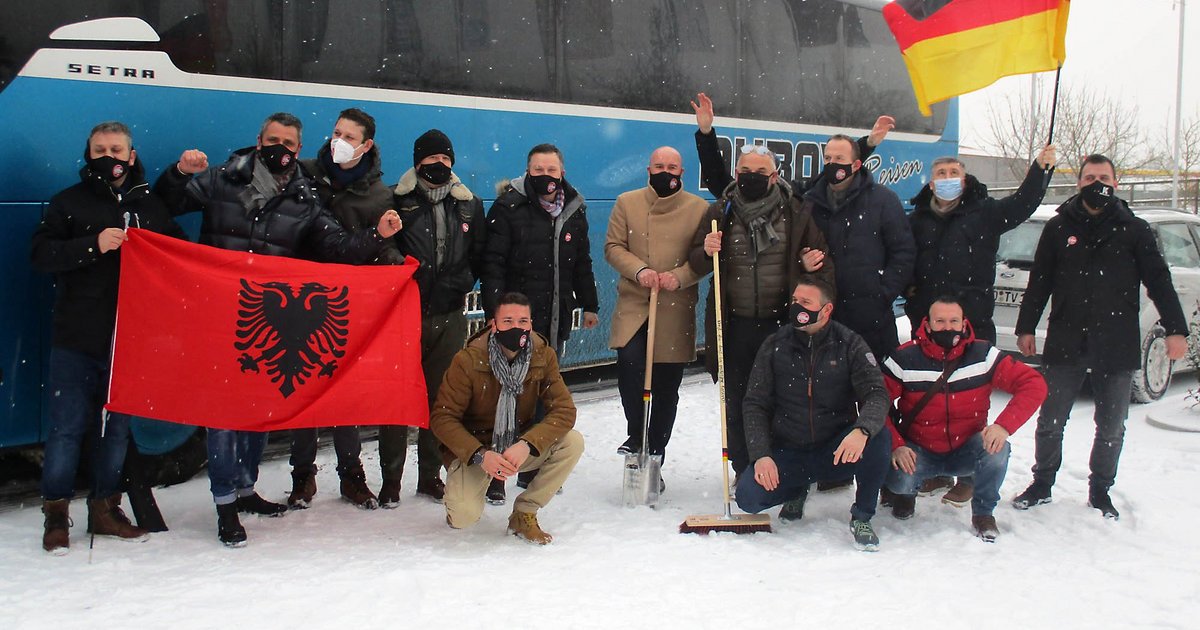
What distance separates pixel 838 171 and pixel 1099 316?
5.34 ft

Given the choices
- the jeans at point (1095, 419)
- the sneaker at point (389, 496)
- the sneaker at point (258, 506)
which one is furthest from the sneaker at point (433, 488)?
the jeans at point (1095, 419)

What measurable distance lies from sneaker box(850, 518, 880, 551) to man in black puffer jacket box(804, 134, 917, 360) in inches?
45.4

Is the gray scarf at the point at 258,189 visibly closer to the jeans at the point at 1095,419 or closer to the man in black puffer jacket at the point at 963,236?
the man in black puffer jacket at the point at 963,236

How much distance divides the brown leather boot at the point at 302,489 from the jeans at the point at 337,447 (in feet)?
0.08

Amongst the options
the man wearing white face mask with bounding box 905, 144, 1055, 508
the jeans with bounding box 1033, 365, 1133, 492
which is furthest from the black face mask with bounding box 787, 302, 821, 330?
the jeans with bounding box 1033, 365, 1133, 492

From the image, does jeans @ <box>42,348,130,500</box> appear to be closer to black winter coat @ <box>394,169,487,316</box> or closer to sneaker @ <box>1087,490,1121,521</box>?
black winter coat @ <box>394,169,487,316</box>

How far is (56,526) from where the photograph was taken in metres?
4.90

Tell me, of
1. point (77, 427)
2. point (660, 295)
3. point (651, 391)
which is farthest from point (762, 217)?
point (77, 427)

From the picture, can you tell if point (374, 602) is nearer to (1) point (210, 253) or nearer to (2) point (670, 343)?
(1) point (210, 253)

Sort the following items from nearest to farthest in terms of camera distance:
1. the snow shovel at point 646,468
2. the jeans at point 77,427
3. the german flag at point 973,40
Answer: the jeans at point 77,427
the snow shovel at point 646,468
the german flag at point 973,40

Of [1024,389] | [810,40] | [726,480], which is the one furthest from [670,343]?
[810,40]

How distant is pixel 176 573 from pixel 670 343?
2.81m

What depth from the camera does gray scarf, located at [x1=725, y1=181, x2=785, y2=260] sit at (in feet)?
18.7

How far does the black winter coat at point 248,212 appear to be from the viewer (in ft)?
16.9
